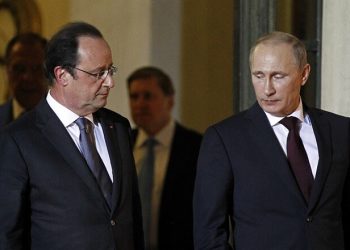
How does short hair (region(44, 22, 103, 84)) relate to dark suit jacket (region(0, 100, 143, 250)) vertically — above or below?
above

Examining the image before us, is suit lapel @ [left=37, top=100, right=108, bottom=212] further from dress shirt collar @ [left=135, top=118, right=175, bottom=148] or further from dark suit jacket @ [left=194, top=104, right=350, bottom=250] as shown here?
dress shirt collar @ [left=135, top=118, right=175, bottom=148]

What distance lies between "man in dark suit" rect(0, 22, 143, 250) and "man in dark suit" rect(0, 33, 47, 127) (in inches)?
52.3

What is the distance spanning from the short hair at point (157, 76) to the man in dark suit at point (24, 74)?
1.74 ft

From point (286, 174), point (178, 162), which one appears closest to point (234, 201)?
point (286, 174)

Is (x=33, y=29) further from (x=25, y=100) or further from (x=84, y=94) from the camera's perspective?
(x=84, y=94)

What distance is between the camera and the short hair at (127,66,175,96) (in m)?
6.50

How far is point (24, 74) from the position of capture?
6.37m

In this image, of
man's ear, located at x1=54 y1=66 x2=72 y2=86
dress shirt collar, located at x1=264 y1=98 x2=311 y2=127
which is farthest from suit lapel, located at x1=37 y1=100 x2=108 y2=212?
dress shirt collar, located at x1=264 y1=98 x2=311 y2=127

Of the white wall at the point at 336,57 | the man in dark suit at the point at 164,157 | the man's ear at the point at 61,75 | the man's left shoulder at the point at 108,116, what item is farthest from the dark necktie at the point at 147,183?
the man's ear at the point at 61,75

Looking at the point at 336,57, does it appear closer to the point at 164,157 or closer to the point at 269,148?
the point at 164,157

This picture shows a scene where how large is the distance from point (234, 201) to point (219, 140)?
0.29 metres

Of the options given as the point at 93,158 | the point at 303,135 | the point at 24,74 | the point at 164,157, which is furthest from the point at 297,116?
the point at 24,74

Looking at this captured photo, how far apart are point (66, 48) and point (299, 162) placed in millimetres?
1183

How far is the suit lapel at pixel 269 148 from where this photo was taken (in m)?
5.07
